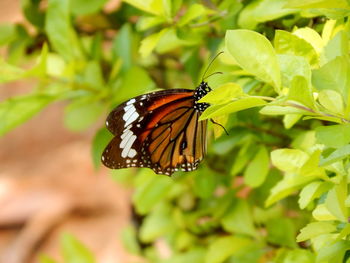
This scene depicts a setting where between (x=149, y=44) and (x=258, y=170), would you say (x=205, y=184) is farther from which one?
(x=149, y=44)

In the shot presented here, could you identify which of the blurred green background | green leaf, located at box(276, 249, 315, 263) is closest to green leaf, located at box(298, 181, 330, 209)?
the blurred green background

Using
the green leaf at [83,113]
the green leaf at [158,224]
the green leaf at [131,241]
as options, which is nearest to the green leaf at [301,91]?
the green leaf at [83,113]

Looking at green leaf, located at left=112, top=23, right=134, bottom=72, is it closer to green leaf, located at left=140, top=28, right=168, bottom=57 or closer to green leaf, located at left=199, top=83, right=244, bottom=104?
green leaf, located at left=140, top=28, right=168, bottom=57

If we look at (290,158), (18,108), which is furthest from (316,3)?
(18,108)

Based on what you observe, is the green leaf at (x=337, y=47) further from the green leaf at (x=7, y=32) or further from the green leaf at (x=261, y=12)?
the green leaf at (x=7, y=32)

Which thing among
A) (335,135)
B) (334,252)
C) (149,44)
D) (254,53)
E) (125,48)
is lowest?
(334,252)

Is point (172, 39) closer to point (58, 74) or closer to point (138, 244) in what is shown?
point (58, 74)
